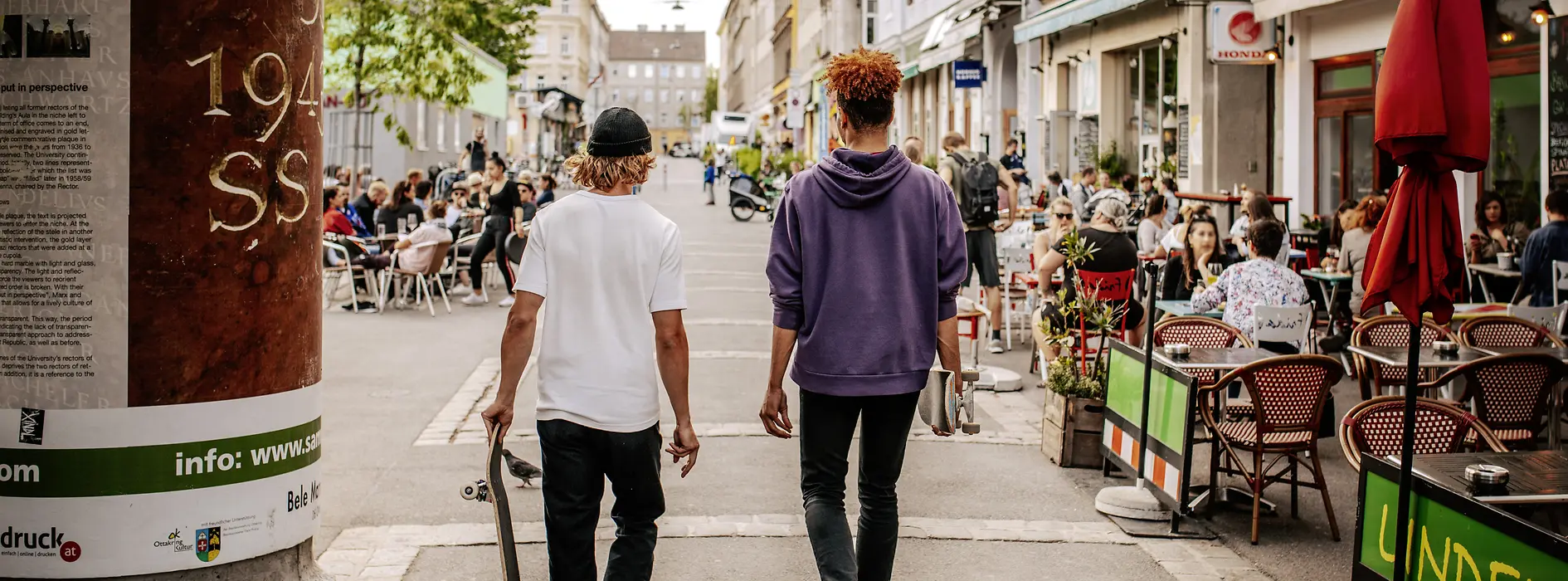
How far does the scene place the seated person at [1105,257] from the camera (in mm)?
9641

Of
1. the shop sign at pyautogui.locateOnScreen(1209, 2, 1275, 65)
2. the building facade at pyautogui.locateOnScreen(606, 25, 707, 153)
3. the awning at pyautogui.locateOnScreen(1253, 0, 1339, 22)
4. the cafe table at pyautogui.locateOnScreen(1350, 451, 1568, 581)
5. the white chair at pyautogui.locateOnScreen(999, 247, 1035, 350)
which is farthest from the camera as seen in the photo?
the building facade at pyautogui.locateOnScreen(606, 25, 707, 153)

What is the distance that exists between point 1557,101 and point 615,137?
1128cm

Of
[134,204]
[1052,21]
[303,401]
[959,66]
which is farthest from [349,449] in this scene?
[959,66]

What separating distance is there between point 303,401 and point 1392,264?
3.35 metres

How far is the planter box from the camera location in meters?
7.90

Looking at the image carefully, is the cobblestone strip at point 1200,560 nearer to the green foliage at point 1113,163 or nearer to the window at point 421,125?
the green foliage at point 1113,163

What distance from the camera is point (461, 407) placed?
391 inches

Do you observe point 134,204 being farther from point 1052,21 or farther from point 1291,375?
point 1052,21

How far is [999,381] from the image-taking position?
1066cm

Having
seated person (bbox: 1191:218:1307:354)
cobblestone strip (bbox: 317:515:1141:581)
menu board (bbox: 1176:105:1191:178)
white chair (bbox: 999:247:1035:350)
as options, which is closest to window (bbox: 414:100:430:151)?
menu board (bbox: 1176:105:1191:178)

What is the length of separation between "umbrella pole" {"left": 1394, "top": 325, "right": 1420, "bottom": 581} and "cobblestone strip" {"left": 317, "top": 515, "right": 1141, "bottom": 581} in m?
2.19

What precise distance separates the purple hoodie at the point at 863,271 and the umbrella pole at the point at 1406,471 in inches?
50.3

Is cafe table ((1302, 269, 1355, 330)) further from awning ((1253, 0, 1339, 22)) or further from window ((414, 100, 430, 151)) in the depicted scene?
window ((414, 100, 430, 151))

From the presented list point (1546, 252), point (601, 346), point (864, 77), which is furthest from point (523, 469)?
point (1546, 252)
